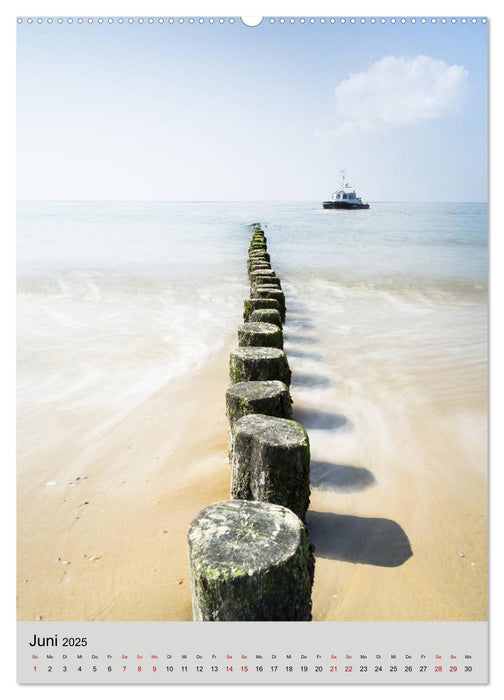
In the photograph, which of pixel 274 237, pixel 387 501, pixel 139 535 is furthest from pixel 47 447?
pixel 274 237

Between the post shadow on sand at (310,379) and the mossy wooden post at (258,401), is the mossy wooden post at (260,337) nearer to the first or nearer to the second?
the post shadow on sand at (310,379)

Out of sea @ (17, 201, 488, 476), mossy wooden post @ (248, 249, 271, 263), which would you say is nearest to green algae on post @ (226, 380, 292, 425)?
sea @ (17, 201, 488, 476)

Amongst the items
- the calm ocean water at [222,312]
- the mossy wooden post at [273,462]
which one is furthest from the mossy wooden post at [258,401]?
the calm ocean water at [222,312]

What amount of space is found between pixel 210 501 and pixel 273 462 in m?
0.95

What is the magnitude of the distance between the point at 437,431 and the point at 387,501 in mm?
1150

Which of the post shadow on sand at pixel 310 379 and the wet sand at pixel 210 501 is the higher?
the post shadow on sand at pixel 310 379

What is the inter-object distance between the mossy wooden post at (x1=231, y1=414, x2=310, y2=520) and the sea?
108 cm

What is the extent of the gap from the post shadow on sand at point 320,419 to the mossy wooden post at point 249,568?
2.57 meters

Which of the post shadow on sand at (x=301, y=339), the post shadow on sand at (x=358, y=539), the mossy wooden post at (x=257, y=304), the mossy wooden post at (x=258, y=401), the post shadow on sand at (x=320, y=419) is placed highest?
the mossy wooden post at (x=257, y=304)

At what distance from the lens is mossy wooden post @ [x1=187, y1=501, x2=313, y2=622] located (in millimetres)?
1700

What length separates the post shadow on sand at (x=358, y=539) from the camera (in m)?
2.92

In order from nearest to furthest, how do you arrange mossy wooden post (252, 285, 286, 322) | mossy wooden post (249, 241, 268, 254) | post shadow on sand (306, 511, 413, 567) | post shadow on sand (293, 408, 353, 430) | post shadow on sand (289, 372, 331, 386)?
post shadow on sand (306, 511, 413, 567) → post shadow on sand (293, 408, 353, 430) → post shadow on sand (289, 372, 331, 386) → mossy wooden post (252, 285, 286, 322) → mossy wooden post (249, 241, 268, 254)

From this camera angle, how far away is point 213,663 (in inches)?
81.4

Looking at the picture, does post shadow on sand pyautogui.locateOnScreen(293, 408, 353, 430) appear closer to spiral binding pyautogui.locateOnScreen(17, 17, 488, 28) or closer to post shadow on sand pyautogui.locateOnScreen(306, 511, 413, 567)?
post shadow on sand pyautogui.locateOnScreen(306, 511, 413, 567)
